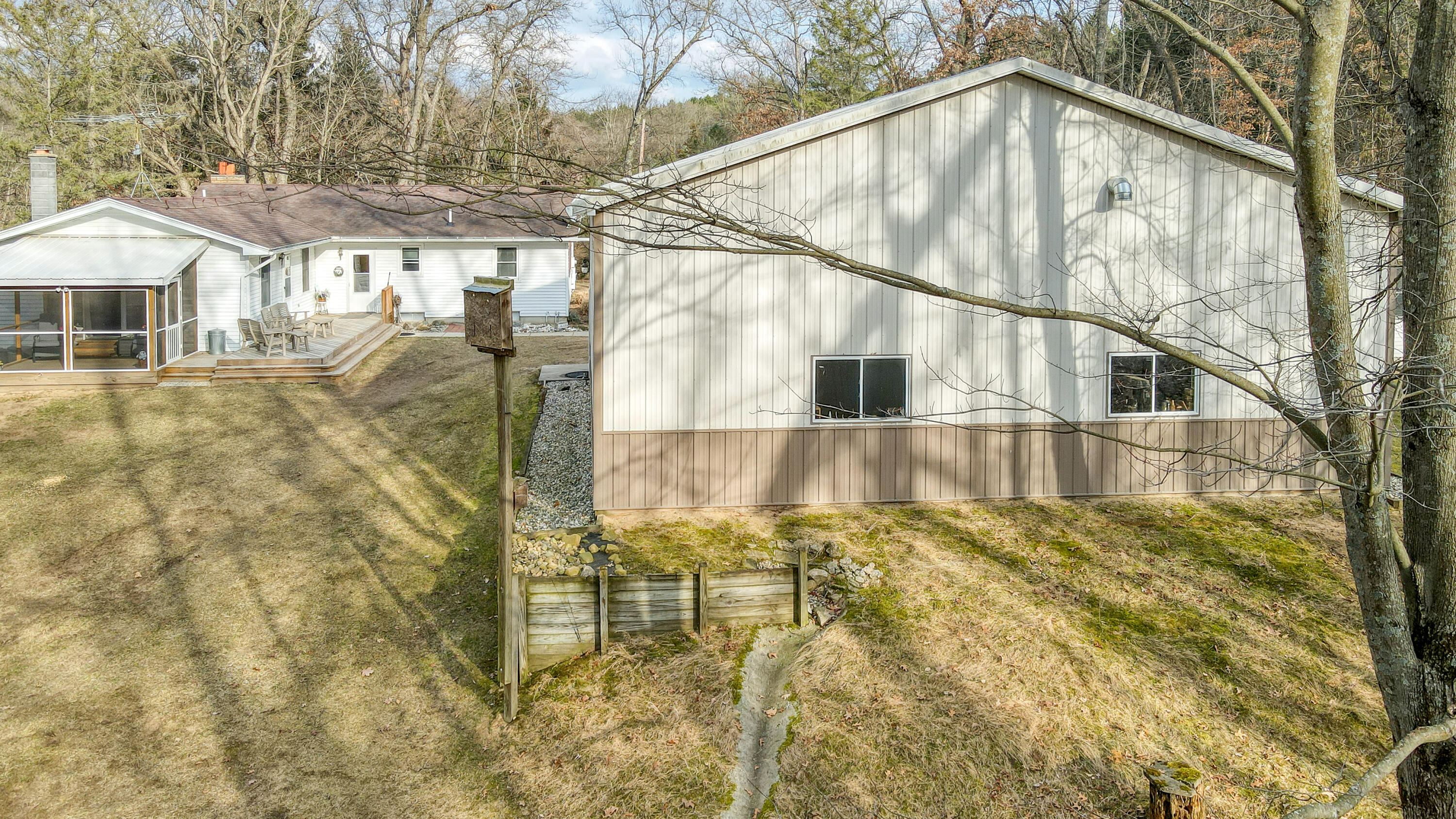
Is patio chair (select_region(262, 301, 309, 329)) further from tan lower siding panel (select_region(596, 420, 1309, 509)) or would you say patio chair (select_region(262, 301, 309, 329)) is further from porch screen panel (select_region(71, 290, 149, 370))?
tan lower siding panel (select_region(596, 420, 1309, 509))

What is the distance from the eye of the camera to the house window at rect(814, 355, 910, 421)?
11.2 metres

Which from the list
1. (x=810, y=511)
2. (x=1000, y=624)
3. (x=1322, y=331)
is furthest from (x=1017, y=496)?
(x=1322, y=331)

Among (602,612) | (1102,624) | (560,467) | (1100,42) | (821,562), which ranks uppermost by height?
(1100,42)

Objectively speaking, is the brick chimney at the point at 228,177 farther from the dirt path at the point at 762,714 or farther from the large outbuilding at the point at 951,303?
the dirt path at the point at 762,714

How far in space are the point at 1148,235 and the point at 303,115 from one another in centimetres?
3750

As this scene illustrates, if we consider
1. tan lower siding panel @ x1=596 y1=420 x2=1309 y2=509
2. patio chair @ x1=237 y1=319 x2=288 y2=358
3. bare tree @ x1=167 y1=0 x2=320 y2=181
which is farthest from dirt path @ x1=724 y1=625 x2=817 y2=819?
bare tree @ x1=167 y1=0 x2=320 y2=181

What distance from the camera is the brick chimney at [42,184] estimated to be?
20.9 meters

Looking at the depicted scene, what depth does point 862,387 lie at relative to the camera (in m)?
11.3

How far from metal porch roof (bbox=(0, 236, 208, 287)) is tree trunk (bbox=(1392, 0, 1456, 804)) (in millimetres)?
19198

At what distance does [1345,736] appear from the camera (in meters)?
7.26

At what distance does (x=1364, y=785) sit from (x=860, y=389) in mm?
7772

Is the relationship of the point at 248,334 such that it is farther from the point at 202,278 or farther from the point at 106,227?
the point at 106,227

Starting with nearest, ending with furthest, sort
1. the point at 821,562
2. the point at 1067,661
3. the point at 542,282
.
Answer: the point at 1067,661 → the point at 821,562 → the point at 542,282

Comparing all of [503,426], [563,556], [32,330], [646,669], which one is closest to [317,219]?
[32,330]
